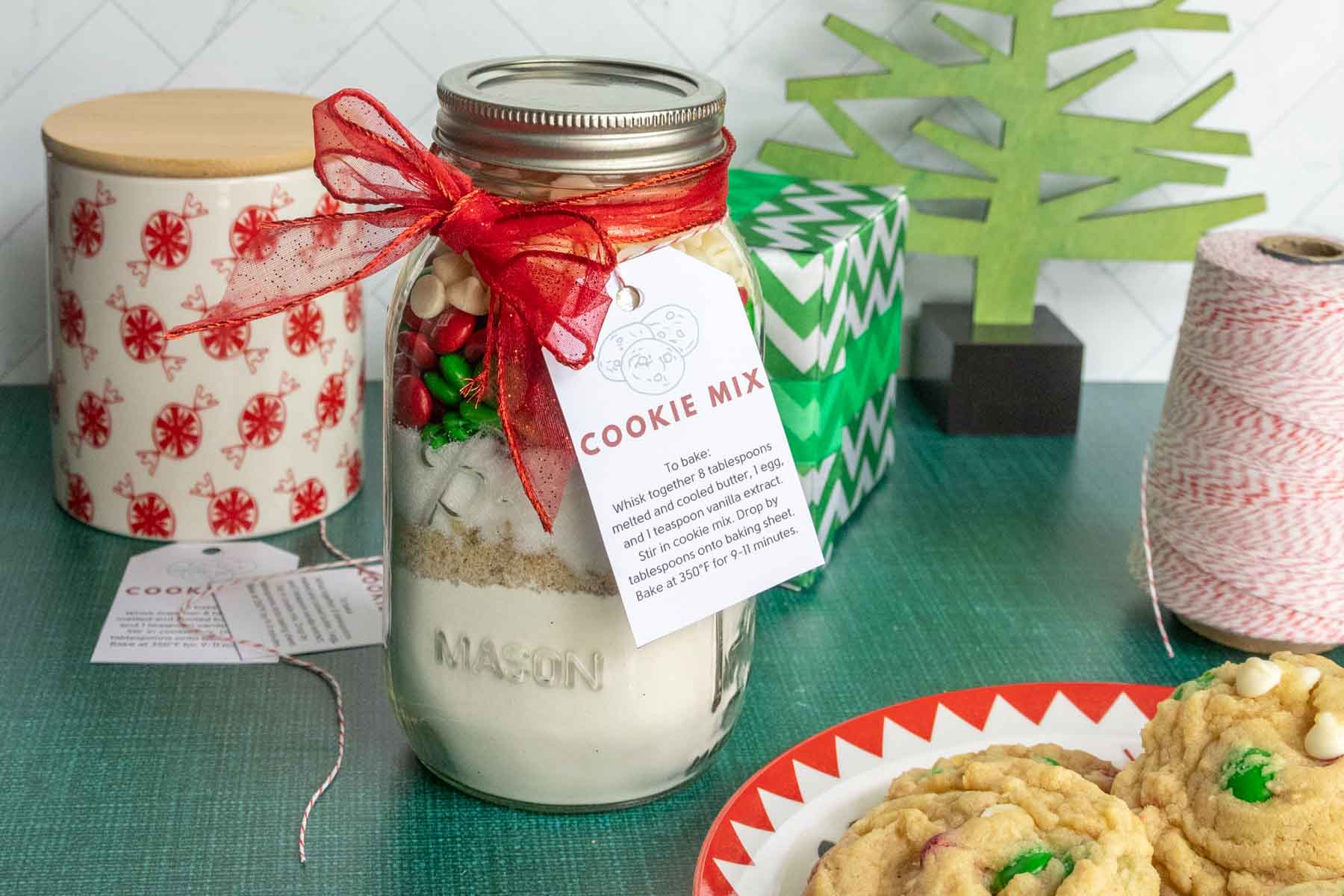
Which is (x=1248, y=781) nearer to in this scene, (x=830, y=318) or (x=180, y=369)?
(x=830, y=318)

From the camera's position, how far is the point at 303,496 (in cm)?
99

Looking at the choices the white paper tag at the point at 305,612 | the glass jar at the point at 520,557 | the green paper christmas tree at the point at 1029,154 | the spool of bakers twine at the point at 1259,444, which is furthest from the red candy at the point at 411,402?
the green paper christmas tree at the point at 1029,154

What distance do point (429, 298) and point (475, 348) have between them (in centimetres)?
3

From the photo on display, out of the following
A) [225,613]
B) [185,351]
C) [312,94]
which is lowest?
[225,613]

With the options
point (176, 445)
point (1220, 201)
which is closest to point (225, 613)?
point (176, 445)

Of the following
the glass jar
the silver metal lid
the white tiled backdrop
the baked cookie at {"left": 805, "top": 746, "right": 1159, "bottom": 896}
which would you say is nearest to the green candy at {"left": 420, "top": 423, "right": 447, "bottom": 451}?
the glass jar

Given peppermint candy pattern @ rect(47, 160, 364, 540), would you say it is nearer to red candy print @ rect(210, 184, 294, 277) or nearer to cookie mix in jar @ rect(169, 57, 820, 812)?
red candy print @ rect(210, 184, 294, 277)

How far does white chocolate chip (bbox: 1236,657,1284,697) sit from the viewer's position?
0.63 metres

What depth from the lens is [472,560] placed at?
0.67 meters

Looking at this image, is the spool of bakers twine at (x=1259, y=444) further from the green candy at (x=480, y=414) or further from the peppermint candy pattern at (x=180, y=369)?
the peppermint candy pattern at (x=180, y=369)

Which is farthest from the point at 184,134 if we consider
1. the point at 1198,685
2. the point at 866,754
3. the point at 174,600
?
the point at 1198,685

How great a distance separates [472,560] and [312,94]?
1.96 feet

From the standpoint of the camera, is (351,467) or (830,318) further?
(351,467)

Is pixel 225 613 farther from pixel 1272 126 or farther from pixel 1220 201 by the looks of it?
pixel 1272 126
